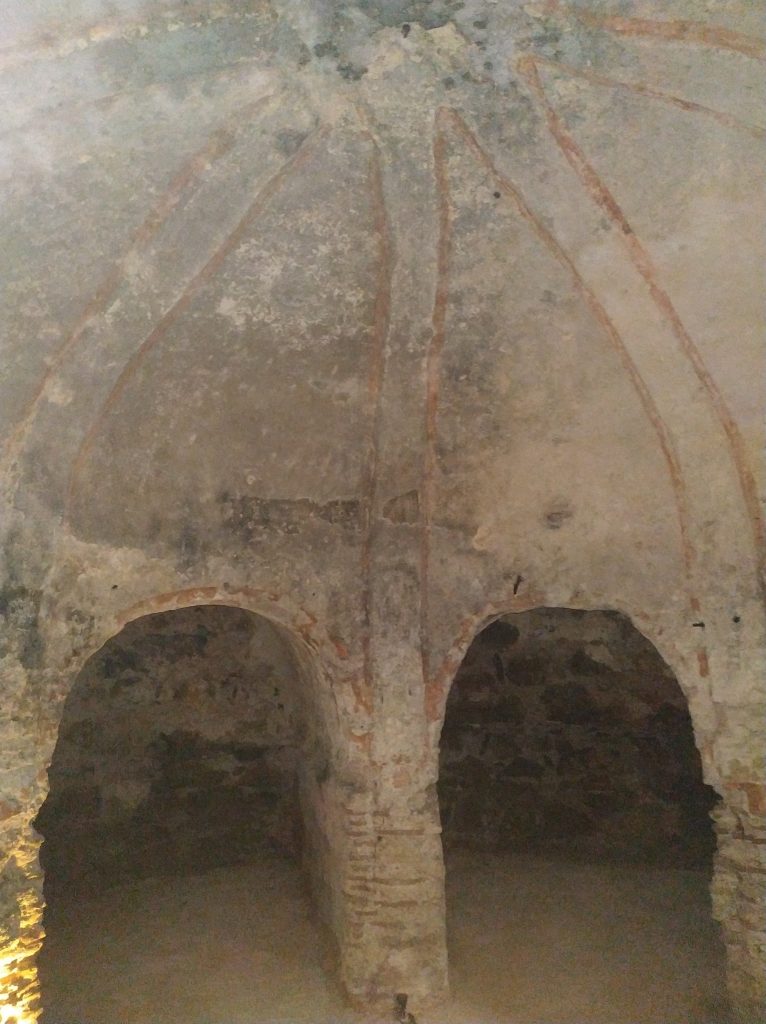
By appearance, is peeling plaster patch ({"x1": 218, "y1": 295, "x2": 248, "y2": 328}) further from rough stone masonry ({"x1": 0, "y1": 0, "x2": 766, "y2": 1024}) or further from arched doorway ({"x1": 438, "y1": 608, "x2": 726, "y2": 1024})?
arched doorway ({"x1": 438, "y1": 608, "x2": 726, "y2": 1024})

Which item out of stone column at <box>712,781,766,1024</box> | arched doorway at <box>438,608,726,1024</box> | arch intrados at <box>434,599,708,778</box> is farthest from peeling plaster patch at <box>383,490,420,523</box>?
arched doorway at <box>438,608,726,1024</box>

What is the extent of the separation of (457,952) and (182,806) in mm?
2590

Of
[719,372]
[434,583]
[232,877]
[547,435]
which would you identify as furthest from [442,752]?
[719,372]

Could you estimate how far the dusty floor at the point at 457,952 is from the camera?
16.6 feet

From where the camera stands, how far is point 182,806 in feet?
23.3

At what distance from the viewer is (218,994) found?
208 inches

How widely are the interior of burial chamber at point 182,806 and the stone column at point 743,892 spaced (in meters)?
2.51

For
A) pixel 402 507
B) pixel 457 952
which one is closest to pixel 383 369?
pixel 402 507

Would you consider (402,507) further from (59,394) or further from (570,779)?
(570,779)

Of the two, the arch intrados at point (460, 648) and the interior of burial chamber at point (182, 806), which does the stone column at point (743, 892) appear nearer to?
the arch intrados at point (460, 648)

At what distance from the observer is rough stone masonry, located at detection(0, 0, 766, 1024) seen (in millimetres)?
3645

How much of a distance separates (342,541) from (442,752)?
3119mm

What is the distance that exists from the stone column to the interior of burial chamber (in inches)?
98.7

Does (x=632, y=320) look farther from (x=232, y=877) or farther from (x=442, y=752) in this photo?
(x=232, y=877)
